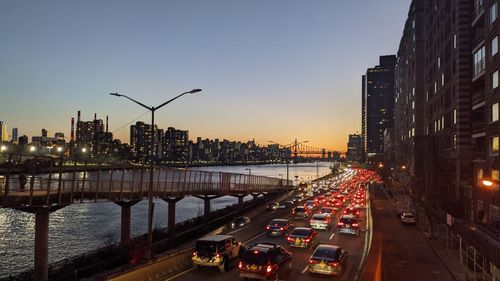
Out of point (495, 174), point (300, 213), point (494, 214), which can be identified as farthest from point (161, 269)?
point (300, 213)

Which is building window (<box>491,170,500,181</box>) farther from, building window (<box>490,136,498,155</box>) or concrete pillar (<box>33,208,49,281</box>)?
concrete pillar (<box>33,208,49,281</box>)

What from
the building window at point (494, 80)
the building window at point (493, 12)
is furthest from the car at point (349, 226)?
the building window at point (493, 12)

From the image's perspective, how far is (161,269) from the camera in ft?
78.0

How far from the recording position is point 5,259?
59938mm

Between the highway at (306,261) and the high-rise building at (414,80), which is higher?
the high-rise building at (414,80)

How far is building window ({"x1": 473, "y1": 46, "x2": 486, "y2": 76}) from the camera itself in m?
43.5

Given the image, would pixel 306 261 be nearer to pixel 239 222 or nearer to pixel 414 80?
pixel 239 222

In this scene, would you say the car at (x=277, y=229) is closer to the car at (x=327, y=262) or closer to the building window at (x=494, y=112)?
the car at (x=327, y=262)

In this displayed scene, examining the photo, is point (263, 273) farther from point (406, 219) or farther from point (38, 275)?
point (406, 219)

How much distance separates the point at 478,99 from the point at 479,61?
4.29 meters

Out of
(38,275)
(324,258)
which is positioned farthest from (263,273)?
(38,275)

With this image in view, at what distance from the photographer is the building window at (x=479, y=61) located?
43.5 meters

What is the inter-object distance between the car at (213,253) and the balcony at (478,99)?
103 ft

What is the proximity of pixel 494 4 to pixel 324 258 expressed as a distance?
28.1 metres
